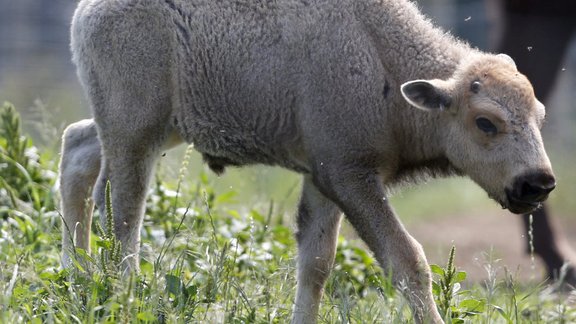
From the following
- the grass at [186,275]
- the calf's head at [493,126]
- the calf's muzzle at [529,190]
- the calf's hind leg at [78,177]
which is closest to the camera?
the grass at [186,275]

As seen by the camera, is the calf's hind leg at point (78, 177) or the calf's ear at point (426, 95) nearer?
the calf's ear at point (426, 95)

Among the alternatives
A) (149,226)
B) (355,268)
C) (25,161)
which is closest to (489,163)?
(355,268)

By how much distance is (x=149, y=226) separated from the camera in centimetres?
740

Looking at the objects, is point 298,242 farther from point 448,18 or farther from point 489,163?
point 448,18

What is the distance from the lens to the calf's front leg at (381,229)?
5.81m

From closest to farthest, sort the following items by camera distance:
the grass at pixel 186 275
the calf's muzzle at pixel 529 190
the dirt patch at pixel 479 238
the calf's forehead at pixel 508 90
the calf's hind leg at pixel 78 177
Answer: the grass at pixel 186 275 < the calf's muzzle at pixel 529 190 < the calf's forehead at pixel 508 90 < the calf's hind leg at pixel 78 177 < the dirt patch at pixel 479 238

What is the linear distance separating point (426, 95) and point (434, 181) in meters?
6.51

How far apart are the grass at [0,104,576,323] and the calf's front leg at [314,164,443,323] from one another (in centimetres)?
9

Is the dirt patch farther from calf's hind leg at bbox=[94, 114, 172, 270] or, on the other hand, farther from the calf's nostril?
the calf's nostril

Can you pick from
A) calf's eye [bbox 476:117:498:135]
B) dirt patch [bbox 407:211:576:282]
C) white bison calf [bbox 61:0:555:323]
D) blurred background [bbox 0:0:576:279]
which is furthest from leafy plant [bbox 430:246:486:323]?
dirt patch [bbox 407:211:576:282]

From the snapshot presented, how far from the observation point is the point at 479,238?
1212 centimetres

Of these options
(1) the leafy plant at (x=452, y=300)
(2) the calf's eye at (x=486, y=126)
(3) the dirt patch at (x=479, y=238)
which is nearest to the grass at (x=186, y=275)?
(1) the leafy plant at (x=452, y=300)

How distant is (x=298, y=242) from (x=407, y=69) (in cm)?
120

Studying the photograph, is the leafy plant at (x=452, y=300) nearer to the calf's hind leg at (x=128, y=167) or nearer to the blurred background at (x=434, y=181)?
the calf's hind leg at (x=128, y=167)
